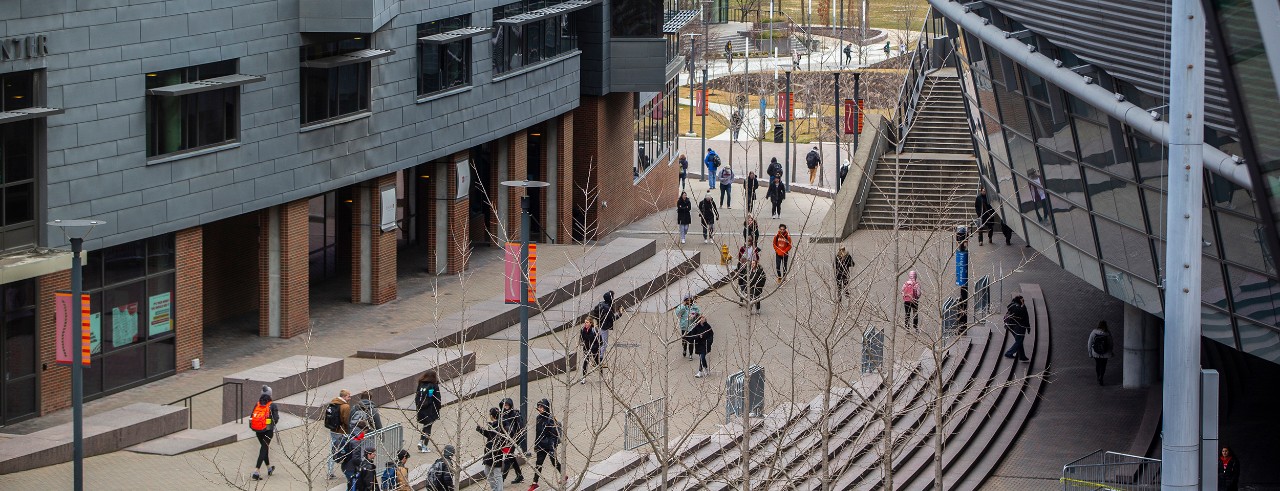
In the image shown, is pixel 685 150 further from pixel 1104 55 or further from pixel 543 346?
pixel 1104 55

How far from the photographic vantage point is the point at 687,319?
102 ft

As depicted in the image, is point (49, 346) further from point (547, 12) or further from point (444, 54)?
point (547, 12)

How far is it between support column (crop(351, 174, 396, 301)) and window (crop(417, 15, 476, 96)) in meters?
2.50

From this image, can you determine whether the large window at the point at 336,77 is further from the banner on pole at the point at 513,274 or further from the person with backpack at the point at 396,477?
the person with backpack at the point at 396,477

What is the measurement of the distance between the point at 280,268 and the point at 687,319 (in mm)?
8539

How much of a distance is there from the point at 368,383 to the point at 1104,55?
12.9 m

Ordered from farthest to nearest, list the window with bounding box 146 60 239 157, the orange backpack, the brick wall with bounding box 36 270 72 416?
the window with bounding box 146 60 239 157 → the brick wall with bounding box 36 270 72 416 → the orange backpack

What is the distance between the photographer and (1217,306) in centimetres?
2436

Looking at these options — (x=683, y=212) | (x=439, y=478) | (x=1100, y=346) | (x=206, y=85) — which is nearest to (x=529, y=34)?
(x=683, y=212)

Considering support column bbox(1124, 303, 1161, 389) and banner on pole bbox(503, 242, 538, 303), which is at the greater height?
banner on pole bbox(503, 242, 538, 303)

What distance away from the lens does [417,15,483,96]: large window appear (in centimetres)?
3756

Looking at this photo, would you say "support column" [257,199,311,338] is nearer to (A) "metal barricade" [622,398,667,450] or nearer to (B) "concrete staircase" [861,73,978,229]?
(A) "metal barricade" [622,398,667,450]

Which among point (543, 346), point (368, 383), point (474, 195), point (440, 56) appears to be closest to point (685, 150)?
point (474, 195)

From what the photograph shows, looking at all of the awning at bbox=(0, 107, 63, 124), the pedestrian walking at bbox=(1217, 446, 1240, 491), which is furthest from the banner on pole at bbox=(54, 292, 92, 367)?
the pedestrian walking at bbox=(1217, 446, 1240, 491)
